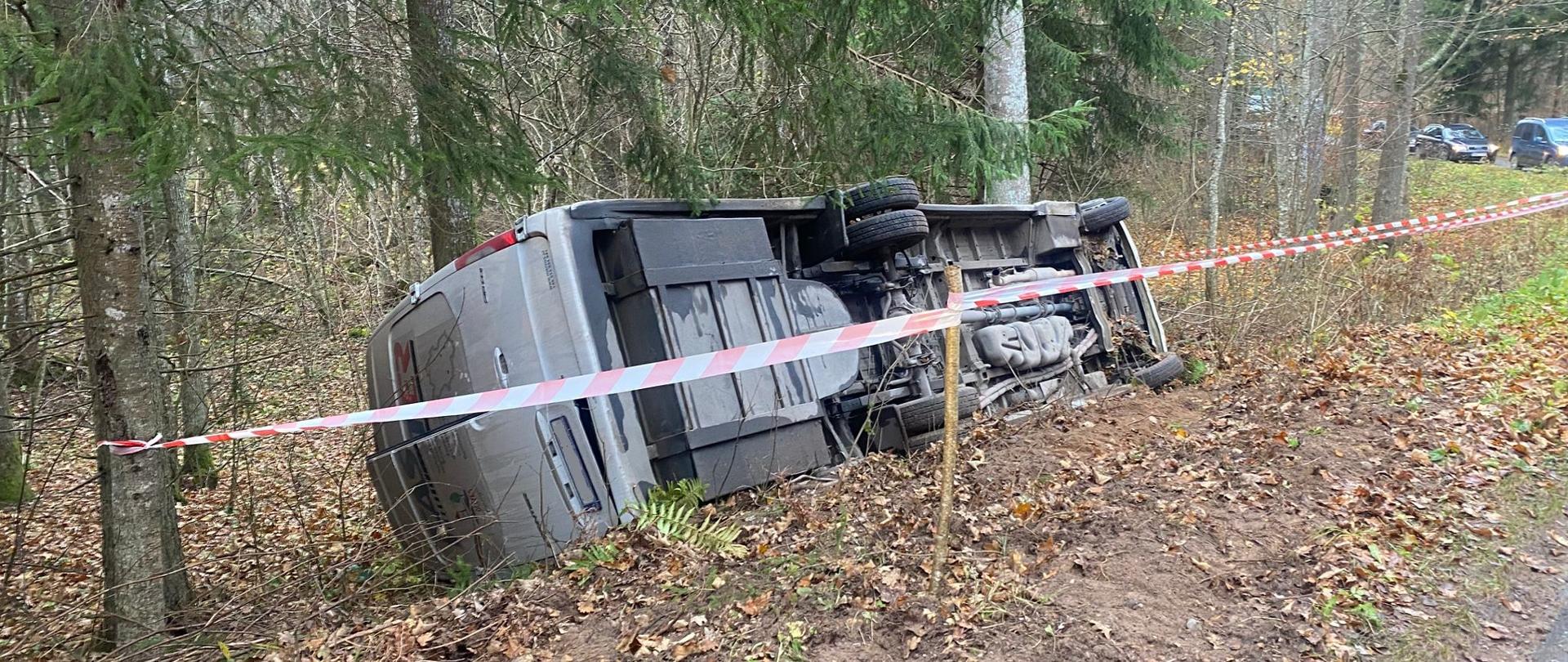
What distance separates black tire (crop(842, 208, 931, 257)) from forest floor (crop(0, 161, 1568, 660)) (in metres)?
1.23

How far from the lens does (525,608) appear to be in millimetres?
3590

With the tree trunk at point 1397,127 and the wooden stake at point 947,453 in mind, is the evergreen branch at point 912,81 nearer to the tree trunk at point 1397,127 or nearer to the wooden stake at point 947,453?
the wooden stake at point 947,453

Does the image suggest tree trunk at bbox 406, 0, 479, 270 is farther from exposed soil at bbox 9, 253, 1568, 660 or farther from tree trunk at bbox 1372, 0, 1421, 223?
tree trunk at bbox 1372, 0, 1421, 223

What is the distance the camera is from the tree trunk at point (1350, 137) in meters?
12.8

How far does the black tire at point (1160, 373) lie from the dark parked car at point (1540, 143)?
23655 mm

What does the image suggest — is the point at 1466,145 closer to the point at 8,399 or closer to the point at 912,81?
the point at 912,81

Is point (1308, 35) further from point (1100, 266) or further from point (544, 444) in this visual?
point (544, 444)

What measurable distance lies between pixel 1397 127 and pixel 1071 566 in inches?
505

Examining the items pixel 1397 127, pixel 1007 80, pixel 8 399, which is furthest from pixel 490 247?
pixel 1397 127

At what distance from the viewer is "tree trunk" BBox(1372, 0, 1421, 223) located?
12992mm

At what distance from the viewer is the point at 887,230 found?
5320 millimetres

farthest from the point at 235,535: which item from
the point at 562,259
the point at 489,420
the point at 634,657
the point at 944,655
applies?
the point at 944,655

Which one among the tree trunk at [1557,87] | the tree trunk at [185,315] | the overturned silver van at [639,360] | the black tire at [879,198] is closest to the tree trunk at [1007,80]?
the overturned silver van at [639,360]

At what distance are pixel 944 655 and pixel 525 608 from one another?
5.35 feet
